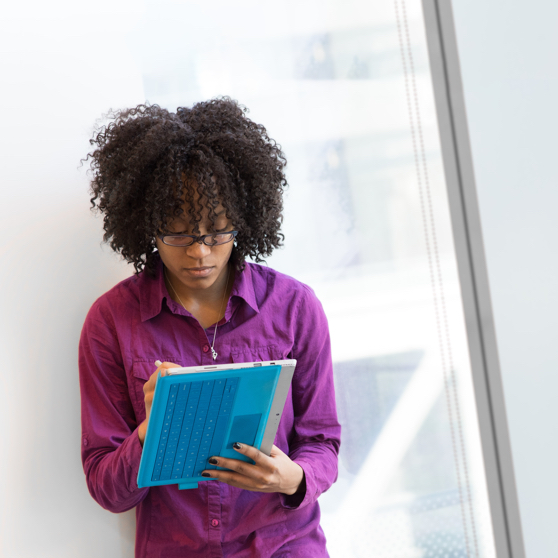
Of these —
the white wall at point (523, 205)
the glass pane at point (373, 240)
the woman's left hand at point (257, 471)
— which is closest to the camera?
the white wall at point (523, 205)

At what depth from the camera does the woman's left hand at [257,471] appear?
991 mm

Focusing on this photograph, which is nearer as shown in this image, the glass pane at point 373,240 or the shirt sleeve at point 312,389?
the shirt sleeve at point 312,389

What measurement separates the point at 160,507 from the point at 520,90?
3.66 ft

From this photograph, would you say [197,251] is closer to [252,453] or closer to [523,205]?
[252,453]

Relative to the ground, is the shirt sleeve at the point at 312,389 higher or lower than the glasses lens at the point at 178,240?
lower

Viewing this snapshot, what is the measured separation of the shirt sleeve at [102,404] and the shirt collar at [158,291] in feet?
0.27

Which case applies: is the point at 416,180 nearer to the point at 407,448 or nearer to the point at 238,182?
the point at 238,182

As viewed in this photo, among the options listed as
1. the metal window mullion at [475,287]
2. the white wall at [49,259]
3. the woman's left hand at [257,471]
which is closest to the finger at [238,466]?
the woman's left hand at [257,471]

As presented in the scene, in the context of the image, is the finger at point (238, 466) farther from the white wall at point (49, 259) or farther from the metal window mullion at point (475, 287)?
the metal window mullion at point (475, 287)

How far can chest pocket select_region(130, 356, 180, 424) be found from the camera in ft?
3.81

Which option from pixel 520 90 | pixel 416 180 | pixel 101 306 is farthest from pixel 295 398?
pixel 520 90

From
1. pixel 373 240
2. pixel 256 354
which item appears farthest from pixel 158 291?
pixel 373 240

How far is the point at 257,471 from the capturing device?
102 cm

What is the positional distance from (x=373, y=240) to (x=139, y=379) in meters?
0.66
